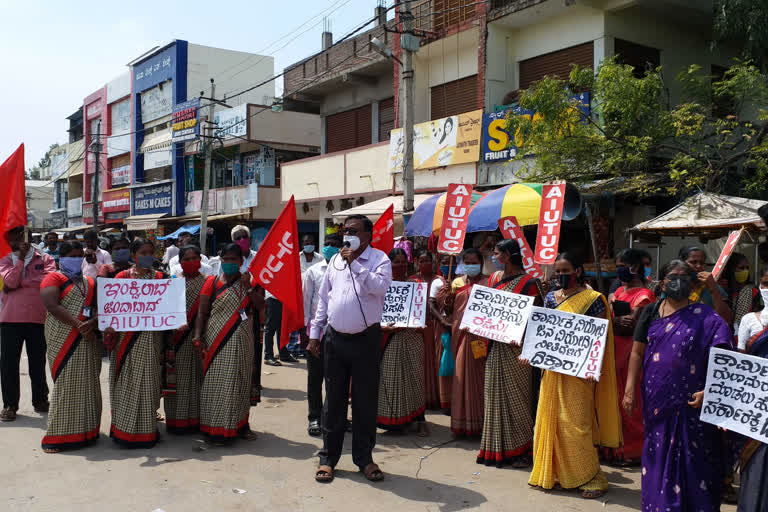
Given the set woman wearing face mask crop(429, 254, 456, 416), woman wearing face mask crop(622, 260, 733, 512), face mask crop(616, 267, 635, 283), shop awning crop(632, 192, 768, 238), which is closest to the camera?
woman wearing face mask crop(622, 260, 733, 512)

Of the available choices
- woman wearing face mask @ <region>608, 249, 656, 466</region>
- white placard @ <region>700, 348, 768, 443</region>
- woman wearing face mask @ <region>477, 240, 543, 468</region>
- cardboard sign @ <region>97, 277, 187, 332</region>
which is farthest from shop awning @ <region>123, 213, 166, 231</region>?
white placard @ <region>700, 348, 768, 443</region>

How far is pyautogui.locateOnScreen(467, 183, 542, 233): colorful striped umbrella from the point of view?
31.0 feet

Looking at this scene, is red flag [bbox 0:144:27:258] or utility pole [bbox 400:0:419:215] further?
utility pole [bbox 400:0:419:215]

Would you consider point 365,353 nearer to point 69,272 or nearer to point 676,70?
point 69,272

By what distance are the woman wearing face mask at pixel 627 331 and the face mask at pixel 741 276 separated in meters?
1.31

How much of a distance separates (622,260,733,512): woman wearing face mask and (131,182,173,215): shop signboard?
29.3 m

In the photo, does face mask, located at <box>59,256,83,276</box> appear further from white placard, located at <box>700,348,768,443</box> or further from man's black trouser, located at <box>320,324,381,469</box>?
white placard, located at <box>700,348,768,443</box>

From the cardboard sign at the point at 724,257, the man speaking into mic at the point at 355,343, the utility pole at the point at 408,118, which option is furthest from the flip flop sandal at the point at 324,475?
the utility pole at the point at 408,118

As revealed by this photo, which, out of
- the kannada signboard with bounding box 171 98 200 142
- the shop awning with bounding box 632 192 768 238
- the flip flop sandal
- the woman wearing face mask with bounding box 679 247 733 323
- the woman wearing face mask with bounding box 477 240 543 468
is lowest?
the flip flop sandal

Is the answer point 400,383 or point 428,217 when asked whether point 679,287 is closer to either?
point 400,383

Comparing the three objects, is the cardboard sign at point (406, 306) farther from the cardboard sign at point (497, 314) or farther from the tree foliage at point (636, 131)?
the tree foliage at point (636, 131)

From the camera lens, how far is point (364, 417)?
186 inches

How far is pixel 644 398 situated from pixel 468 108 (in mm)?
12313

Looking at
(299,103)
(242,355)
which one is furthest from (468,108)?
(242,355)
